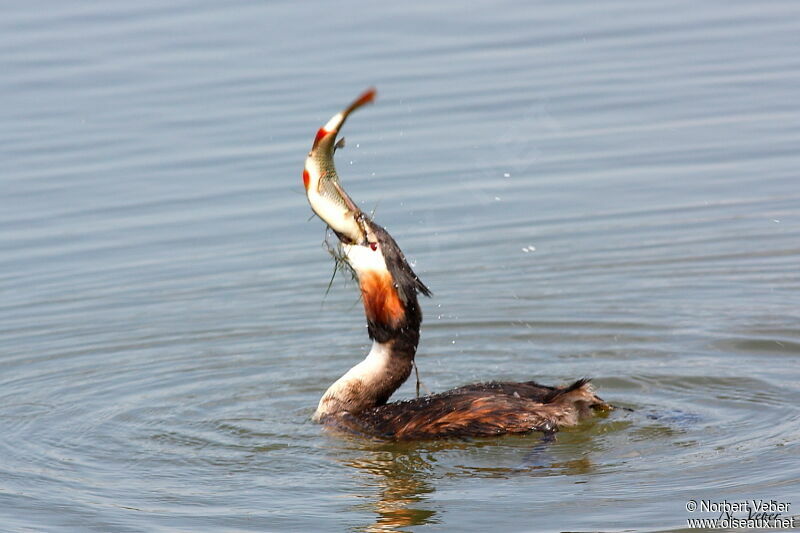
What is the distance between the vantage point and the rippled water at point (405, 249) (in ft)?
23.8

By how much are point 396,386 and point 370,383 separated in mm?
146

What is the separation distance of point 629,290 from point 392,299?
304 cm

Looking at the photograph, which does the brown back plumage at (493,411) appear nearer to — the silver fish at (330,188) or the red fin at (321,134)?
the silver fish at (330,188)

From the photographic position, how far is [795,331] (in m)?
9.24

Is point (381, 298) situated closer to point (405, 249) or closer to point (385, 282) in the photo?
point (385, 282)

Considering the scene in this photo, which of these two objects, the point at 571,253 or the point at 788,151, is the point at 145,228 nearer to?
the point at 571,253

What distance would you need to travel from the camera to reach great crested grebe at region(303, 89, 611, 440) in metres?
7.54

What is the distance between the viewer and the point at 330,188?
23.8ft

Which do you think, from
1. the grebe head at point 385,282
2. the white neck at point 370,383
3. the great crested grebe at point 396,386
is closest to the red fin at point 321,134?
the great crested grebe at point 396,386

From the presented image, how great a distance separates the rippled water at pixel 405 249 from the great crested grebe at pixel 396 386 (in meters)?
0.13

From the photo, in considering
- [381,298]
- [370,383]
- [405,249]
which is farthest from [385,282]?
[405,249]

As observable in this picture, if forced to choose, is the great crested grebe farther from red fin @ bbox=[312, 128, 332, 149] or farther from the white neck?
red fin @ bbox=[312, 128, 332, 149]

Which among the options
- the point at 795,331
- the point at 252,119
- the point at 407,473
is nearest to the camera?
the point at 407,473

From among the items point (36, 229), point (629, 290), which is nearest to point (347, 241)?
point (629, 290)
